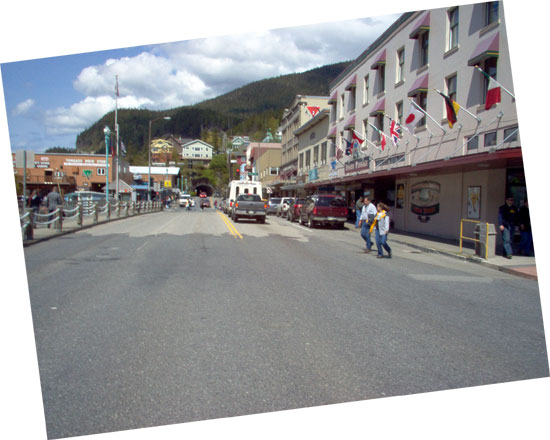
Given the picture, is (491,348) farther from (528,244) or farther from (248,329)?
(528,244)

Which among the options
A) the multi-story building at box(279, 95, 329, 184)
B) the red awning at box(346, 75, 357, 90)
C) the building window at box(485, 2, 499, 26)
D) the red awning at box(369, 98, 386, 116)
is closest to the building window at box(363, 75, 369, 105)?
the red awning at box(346, 75, 357, 90)

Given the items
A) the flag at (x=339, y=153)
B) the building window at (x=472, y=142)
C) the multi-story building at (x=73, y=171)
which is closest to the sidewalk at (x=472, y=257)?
the building window at (x=472, y=142)

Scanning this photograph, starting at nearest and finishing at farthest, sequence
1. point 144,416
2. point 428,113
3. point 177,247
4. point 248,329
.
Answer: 1. point 144,416
2. point 248,329
3. point 177,247
4. point 428,113

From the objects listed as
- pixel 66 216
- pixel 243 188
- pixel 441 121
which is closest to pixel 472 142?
pixel 441 121

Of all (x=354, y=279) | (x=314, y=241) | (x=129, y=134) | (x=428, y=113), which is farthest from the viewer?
(x=129, y=134)

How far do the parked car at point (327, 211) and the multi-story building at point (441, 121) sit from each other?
2715 mm

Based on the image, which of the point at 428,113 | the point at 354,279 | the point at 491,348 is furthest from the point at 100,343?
the point at 428,113

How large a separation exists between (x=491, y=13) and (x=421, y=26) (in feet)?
16.7

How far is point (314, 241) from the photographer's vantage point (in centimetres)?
1733

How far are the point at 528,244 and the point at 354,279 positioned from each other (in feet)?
26.0

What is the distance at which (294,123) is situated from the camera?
56.3 meters

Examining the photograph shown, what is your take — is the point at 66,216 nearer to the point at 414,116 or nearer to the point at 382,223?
the point at 382,223

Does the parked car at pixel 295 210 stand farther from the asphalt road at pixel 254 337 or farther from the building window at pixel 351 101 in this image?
the asphalt road at pixel 254 337

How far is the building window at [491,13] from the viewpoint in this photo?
1634 cm
